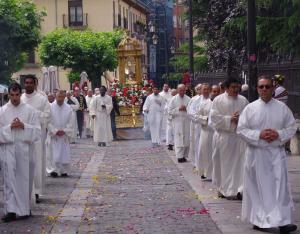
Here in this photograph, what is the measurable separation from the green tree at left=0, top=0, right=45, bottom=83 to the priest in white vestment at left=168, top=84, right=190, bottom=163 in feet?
45.5

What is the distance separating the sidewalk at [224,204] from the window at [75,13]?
53.6 meters

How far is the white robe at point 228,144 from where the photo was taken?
1356 cm

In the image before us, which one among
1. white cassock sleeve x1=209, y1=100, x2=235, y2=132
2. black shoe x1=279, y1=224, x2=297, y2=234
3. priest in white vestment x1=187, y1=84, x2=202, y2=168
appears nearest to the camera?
black shoe x1=279, y1=224, x2=297, y2=234

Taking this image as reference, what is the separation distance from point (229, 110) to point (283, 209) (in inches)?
136

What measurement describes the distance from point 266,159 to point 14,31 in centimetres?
2628

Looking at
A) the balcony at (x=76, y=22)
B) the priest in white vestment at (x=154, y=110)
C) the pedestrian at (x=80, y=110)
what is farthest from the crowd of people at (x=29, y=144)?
the balcony at (x=76, y=22)

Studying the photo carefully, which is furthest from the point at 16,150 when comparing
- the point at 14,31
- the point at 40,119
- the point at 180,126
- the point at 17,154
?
the point at 14,31

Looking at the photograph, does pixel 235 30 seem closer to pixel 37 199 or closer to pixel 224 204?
pixel 37 199

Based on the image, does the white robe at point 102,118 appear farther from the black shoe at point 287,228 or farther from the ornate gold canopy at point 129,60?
the black shoe at point 287,228

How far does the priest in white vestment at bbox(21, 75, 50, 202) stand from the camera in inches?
537

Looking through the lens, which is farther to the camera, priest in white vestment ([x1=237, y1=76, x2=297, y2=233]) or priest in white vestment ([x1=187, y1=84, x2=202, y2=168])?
priest in white vestment ([x1=187, y1=84, x2=202, y2=168])

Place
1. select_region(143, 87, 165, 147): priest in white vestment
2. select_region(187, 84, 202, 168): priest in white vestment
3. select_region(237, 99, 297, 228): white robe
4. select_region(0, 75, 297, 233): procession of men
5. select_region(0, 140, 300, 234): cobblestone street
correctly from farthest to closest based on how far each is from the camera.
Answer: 1. select_region(143, 87, 165, 147): priest in white vestment
2. select_region(187, 84, 202, 168): priest in white vestment
3. select_region(0, 140, 300, 234): cobblestone street
4. select_region(0, 75, 297, 233): procession of men
5. select_region(237, 99, 297, 228): white robe

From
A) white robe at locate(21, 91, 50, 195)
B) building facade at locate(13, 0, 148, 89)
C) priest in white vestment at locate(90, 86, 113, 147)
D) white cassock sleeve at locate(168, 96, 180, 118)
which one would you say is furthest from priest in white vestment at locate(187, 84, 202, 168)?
building facade at locate(13, 0, 148, 89)

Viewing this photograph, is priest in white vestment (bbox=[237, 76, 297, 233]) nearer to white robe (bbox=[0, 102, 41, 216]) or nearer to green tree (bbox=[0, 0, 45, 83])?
white robe (bbox=[0, 102, 41, 216])
